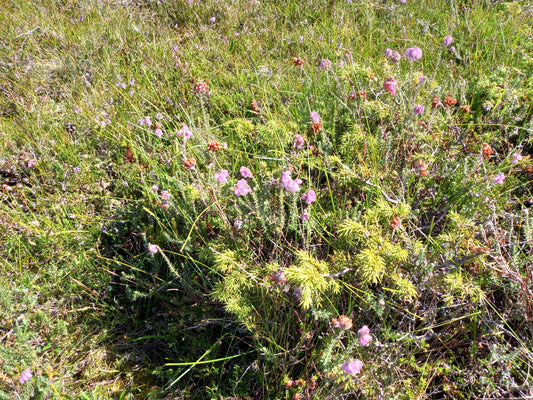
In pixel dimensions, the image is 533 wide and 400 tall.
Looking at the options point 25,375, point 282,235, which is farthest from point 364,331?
point 25,375

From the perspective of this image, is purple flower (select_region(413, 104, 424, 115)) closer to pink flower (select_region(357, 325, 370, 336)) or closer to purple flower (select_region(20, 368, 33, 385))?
pink flower (select_region(357, 325, 370, 336))

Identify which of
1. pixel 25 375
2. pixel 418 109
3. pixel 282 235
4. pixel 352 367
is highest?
pixel 418 109

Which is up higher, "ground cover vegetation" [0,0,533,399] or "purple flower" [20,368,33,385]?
"ground cover vegetation" [0,0,533,399]

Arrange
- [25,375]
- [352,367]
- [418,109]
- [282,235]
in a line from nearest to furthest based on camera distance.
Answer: [352,367], [25,375], [282,235], [418,109]

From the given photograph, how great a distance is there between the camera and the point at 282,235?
1.79 metres

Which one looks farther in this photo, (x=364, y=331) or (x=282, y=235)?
(x=282, y=235)

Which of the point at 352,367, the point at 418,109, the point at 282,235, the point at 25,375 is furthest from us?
the point at 418,109

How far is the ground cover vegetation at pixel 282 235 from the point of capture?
5.29 ft

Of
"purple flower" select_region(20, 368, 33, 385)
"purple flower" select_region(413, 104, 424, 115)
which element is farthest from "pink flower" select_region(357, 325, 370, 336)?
"purple flower" select_region(20, 368, 33, 385)

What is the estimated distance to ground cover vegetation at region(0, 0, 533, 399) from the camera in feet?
5.29

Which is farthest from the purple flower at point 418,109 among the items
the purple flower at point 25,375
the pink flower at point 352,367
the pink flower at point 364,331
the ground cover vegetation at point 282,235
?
the purple flower at point 25,375

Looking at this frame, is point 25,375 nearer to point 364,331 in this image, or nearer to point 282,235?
point 282,235

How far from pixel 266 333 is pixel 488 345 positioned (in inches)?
40.9

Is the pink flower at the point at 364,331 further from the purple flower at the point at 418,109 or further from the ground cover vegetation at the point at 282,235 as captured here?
the purple flower at the point at 418,109
